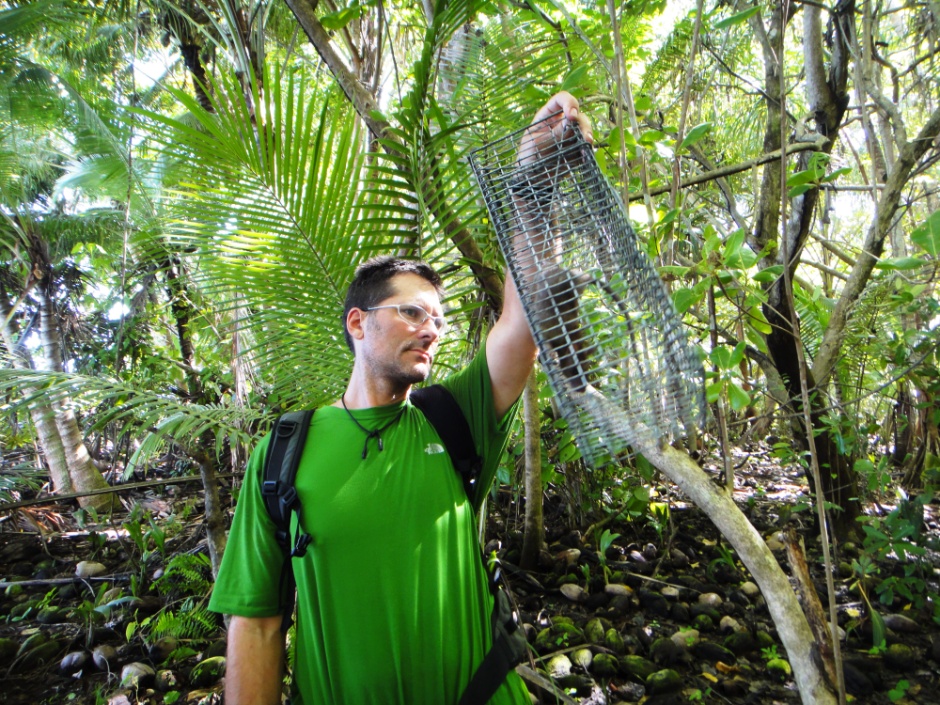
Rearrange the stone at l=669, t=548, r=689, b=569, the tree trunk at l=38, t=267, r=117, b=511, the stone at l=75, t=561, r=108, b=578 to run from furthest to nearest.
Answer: the tree trunk at l=38, t=267, r=117, b=511 → the stone at l=75, t=561, r=108, b=578 → the stone at l=669, t=548, r=689, b=569

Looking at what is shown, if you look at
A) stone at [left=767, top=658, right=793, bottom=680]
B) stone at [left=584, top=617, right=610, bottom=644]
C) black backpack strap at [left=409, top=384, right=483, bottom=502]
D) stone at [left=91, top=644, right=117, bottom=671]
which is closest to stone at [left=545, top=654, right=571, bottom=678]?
stone at [left=584, top=617, right=610, bottom=644]

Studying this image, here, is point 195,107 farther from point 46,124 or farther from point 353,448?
point 46,124

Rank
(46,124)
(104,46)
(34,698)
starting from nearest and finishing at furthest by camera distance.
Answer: (34,698) → (46,124) → (104,46)

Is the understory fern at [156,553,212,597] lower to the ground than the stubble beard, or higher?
lower

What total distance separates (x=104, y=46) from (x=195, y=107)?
6494 millimetres

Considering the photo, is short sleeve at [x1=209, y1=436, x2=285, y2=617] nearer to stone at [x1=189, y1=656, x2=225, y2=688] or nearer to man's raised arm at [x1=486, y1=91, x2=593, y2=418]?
man's raised arm at [x1=486, y1=91, x2=593, y2=418]

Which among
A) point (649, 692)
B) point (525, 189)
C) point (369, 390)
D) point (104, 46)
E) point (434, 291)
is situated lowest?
point (649, 692)

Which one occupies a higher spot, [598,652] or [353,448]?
[353,448]

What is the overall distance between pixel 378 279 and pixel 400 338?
0.62 feet

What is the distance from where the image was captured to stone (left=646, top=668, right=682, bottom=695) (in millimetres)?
2455

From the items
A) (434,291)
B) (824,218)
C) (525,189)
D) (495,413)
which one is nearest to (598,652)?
(495,413)

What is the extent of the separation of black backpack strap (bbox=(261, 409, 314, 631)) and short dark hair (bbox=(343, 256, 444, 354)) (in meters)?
0.36

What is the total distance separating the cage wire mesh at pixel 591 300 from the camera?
101cm

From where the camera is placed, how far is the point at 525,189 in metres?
1.26
